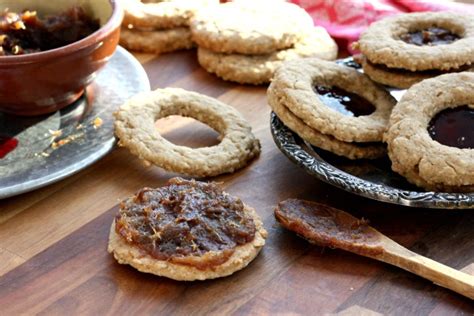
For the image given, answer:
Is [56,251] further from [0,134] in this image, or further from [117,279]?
[0,134]

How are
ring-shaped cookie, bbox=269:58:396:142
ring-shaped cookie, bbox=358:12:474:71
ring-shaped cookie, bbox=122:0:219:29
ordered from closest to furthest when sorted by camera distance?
ring-shaped cookie, bbox=269:58:396:142 → ring-shaped cookie, bbox=358:12:474:71 → ring-shaped cookie, bbox=122:0:219:29

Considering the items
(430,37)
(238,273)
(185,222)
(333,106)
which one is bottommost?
(238,273)

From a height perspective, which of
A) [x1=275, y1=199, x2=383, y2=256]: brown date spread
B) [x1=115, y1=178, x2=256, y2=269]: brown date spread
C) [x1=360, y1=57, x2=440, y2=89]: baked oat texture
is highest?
[x1=360, y1=57, x2=440, y2=89]: baked oat texture

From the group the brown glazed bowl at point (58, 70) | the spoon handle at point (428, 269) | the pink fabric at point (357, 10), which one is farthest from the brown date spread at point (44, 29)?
the spoon handle at point (428, 269)

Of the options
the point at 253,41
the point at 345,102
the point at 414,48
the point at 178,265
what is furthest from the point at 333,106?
the point at 178,265

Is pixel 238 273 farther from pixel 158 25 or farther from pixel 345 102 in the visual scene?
pixel 158 25

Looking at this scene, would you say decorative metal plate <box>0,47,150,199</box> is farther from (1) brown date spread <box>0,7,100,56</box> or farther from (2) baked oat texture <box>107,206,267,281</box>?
(2) baked oat texture <box>107,206,267,281</box>

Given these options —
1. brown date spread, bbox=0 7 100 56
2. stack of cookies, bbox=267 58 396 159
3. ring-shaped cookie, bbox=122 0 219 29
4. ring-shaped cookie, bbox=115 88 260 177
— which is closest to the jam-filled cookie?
ring-shaped cookie, bbox=115 88 260 177

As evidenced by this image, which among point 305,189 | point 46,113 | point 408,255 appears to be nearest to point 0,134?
point 46,113
